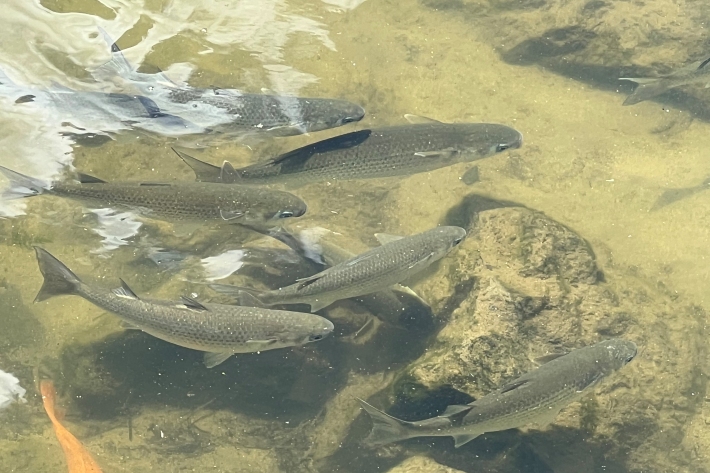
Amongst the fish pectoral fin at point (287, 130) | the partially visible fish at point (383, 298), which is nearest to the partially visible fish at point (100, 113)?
the fish pectoral fin at point (287, 130)

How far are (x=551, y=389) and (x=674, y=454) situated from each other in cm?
166

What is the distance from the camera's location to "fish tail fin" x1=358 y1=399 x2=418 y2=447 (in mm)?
4273

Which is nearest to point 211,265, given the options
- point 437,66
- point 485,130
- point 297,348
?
point 297,348

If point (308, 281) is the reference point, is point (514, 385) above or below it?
below

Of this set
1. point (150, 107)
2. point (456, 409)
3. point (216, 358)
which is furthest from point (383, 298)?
point (150, 107)

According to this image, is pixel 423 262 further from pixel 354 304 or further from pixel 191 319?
pixel 191 319

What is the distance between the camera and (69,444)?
4.69m

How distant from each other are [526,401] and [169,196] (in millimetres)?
3116

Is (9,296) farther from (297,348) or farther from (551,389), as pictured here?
(551,389)

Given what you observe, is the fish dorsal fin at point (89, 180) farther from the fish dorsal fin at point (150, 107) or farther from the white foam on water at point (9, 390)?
the white foam on water at point (9, 390)

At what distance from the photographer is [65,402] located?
4918mm

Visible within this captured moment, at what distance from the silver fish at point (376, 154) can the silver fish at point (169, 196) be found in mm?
232

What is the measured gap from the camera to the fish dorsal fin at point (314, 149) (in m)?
4.90

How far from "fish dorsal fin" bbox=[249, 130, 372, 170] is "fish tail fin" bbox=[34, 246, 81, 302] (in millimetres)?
1654
